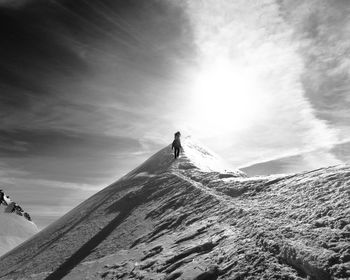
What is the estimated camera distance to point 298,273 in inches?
368

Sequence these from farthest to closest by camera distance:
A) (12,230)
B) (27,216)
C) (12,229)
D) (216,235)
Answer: (27,216) → (12,229) → (12,230) → (216,235)

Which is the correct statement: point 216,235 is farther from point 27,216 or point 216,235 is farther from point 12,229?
point 27,216

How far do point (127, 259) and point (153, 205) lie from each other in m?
8.49

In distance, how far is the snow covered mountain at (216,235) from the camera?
10.2 meters

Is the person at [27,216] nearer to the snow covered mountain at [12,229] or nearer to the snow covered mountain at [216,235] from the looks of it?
the snow covered mountain at [12,229]

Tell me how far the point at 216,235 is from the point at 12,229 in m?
104

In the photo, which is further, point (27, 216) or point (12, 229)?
point (27, 216)

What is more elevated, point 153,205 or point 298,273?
point 153,205

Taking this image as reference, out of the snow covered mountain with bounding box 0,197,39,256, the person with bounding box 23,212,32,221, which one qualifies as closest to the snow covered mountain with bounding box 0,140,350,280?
the snow covered mountain with bounding box 0,197,39,256

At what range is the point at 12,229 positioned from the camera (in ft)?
336

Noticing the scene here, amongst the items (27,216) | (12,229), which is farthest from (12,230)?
(27,216)

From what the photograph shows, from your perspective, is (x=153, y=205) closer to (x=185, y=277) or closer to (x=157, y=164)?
(x=185, y=277)

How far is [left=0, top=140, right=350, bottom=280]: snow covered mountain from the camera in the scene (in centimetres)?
1020

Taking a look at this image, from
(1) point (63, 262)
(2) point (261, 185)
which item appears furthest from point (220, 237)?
(1) point (63, 262)
